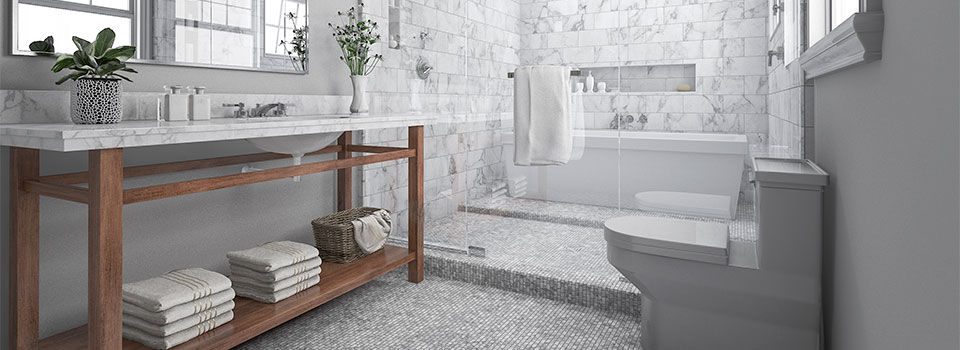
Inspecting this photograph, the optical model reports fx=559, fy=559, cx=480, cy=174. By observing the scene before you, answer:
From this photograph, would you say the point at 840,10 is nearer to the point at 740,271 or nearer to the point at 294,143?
the point at 740,271

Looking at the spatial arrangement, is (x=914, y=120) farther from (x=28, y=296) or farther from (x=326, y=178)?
(x=326, y=178)

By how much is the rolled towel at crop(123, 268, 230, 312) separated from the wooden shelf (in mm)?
149

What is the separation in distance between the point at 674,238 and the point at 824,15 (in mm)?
899

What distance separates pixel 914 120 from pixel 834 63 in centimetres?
60

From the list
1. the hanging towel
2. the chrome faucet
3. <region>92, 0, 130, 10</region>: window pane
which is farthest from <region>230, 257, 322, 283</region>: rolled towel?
the hanging towel

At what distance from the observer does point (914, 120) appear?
934mm

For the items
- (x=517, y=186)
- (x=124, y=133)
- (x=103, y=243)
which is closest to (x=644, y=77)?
(x=517, y=186)

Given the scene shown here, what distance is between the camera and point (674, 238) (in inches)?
79.0

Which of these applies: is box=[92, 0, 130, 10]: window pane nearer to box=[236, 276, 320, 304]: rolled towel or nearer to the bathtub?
box=[236, 276, 320, 304]: rolled towel

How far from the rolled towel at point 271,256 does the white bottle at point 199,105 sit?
1.95 feet

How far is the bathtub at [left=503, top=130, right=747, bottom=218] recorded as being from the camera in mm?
3168

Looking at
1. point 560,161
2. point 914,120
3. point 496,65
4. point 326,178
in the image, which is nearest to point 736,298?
point 914,120

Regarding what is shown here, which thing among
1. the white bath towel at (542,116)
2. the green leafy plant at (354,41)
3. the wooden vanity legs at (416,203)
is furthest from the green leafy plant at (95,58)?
the white bath towel at (542,116)

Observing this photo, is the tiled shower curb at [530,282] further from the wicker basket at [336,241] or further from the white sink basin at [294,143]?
the white sink basin at [294,143]
